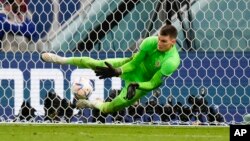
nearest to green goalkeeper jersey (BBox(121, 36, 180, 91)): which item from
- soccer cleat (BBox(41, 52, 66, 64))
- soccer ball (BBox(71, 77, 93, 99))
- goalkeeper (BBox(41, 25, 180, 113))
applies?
goalkeeper (BBox(41, 25, 180, 113))

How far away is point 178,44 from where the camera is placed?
5516 millimetres

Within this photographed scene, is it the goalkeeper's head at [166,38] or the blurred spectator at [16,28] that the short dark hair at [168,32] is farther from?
the blurred spectator at [16,28]

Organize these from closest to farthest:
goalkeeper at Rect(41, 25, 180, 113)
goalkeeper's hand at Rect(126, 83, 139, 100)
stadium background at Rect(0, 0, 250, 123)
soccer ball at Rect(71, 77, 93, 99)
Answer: goalkeeper's hand at Rect(126, 83, 139, 100) → goalkeeper at Rect(41, 25, 180, 113) → soccer ball at Rect(71, 77, 93, 99) → stadium background at Rect(0, 0, 250, 123)

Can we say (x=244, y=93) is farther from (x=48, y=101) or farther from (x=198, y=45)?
(x=48, y=101)

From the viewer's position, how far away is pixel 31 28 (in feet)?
18.4

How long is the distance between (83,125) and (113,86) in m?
0.77

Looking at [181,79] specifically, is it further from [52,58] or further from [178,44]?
[52,58]

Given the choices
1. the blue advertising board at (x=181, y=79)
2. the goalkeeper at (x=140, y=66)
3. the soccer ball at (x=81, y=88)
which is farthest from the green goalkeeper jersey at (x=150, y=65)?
the blue advertising board at (x=181, y=79)

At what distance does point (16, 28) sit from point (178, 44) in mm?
1104

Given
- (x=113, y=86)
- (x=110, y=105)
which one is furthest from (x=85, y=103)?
(x=113, y=86)

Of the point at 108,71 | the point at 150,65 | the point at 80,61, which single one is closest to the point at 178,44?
the point at 150,65

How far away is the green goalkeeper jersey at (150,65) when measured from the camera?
15.2ft

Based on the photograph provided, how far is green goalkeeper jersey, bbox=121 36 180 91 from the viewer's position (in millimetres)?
4641

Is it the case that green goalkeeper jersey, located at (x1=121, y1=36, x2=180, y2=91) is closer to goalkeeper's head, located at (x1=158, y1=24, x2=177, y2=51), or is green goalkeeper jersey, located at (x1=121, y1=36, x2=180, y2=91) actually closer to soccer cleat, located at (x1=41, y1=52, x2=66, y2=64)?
goalkeeper's head, located at (x1=158, y1=24, x2=177, y2=51)
